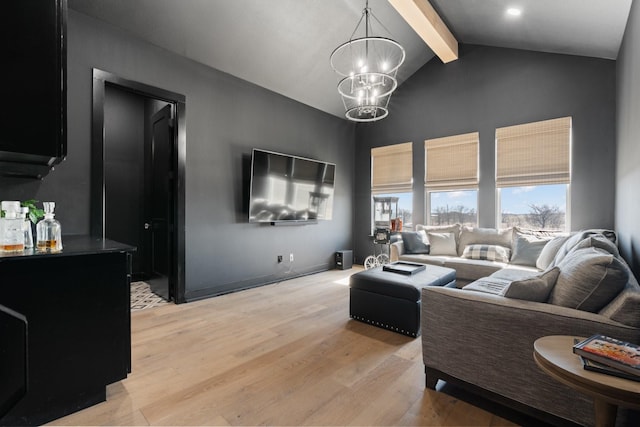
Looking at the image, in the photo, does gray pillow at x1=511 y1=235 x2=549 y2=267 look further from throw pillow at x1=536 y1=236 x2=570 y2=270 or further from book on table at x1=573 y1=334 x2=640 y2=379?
book on table at x1=573 y1=334 x2=640 y2=379

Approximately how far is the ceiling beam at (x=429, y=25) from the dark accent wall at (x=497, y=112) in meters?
0.41

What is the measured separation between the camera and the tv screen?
4.35 metres

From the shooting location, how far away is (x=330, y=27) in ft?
13.7

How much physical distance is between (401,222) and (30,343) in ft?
16.8

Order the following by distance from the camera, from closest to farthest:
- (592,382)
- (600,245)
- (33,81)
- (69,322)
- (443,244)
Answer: (592,382), (33,81), (69,322), (600,245), (443,244)

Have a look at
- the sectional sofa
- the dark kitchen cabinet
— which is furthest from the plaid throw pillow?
the dark kitchen cabinet

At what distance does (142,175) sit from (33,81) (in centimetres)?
364

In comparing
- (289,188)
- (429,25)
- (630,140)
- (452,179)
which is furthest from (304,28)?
(630,140)

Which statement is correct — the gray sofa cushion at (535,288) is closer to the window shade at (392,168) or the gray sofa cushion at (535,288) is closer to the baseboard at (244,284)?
the baseboard at (244,284)

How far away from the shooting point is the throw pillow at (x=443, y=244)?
465cm

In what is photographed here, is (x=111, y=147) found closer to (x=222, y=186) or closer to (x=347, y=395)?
(x=222, y=186)

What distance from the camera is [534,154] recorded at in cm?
440

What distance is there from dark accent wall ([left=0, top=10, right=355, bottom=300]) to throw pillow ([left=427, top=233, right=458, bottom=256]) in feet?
6.35

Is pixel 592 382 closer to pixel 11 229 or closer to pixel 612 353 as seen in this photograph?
pixel 612 353
